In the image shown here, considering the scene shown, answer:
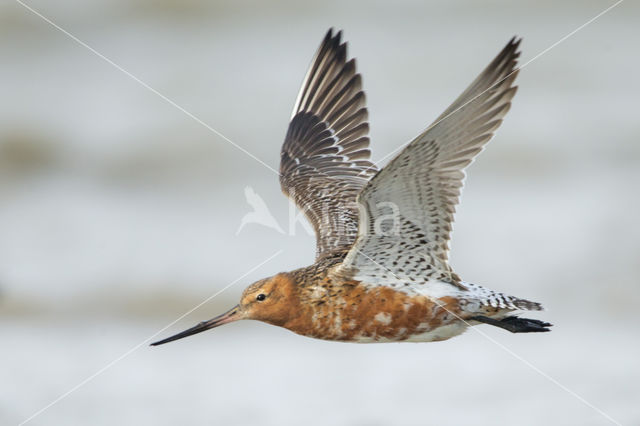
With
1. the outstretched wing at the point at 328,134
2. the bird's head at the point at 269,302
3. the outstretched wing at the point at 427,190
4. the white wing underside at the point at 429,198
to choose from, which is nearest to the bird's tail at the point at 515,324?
the white wing underside at the point at 429,198

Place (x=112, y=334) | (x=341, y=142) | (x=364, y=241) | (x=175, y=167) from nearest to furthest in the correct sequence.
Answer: (x=364, y=241) → (x=341, y=142) → (x=112, y=334) → (x=175, y=167)

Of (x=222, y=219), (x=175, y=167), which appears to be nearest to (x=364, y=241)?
(x=222, y=219)

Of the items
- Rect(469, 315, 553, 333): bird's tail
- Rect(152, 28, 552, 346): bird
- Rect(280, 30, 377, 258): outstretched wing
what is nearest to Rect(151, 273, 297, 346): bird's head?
Rect(152, 28, 552, 346): bird

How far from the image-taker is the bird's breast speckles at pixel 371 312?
6023 mm

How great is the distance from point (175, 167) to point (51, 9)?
3105mm

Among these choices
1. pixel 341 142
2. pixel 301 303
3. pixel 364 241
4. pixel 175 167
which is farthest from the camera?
pixel 175 167

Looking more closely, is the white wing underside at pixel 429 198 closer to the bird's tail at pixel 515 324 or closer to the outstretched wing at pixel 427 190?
the outstretched wing at pixel 427 190

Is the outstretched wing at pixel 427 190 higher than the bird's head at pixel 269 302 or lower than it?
higher

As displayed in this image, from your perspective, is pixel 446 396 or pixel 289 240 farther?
pixel 289 240

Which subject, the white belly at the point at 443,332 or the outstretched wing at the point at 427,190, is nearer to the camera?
the outstretched wing at the point at 427,190

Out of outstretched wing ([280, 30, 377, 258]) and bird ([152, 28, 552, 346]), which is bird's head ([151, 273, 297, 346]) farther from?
outstretched wing ([280, 30, 377, 258])

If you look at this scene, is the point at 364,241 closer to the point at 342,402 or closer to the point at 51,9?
the point at 342,402

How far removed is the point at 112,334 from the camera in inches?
417

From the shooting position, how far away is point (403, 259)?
235 inches
